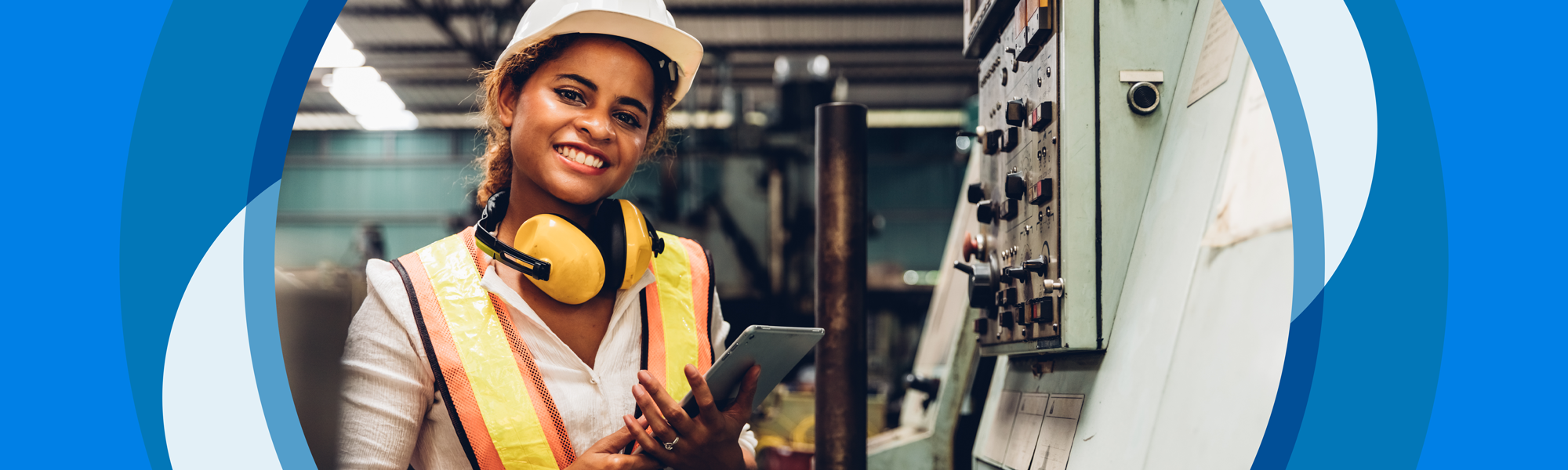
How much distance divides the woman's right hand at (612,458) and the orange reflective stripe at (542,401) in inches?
1.0

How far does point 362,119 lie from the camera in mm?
11016

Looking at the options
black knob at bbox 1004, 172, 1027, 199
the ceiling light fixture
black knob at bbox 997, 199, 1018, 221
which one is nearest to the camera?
black knob at bbox 1004, 172, 1027, 199

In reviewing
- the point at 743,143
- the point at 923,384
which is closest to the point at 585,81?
the point at 923,384

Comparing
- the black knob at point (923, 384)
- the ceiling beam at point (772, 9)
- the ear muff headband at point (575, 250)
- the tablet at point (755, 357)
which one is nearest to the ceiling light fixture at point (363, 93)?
the ceiling beam at point (772, 9)

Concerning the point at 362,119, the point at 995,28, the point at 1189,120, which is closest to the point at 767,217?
the point at 362,119

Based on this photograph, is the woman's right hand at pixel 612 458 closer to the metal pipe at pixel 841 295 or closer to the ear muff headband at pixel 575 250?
the ear muff headband at pixel 575 250

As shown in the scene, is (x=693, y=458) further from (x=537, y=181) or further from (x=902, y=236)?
(x=902, y=236)

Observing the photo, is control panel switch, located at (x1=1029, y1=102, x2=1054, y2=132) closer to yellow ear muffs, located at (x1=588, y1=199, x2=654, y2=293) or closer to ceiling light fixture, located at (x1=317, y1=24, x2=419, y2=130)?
yellow ear muffs, located at (x1=588, y1=199, x2=654, y2=293)

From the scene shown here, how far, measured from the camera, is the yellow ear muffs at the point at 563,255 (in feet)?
4.09

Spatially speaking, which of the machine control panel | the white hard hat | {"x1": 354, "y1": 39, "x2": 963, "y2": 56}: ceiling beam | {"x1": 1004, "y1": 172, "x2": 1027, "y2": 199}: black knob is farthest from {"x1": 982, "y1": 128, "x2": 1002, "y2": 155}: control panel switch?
{"x1": 354, "y1": 39, "x2": 963, "y2": 56}: ceiling beam

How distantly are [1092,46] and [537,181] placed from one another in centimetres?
91

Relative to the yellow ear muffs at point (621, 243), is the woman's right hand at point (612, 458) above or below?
below

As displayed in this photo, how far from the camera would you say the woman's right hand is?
1.20 metres

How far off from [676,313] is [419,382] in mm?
395
